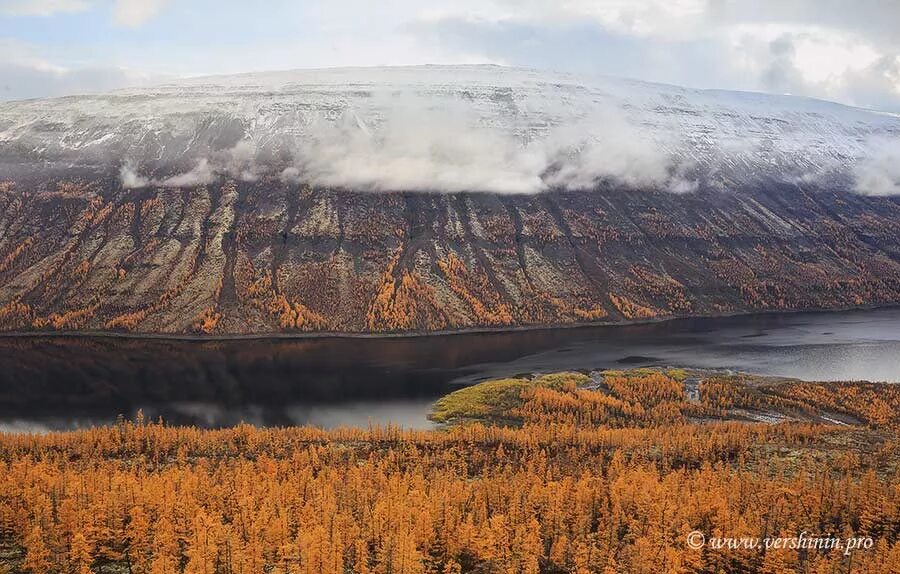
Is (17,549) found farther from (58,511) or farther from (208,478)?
(208,478)

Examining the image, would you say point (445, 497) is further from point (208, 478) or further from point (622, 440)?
point (622, 440)

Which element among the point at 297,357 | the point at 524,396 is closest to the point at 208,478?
the point at 524,396

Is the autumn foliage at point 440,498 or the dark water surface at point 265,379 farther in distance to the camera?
the dark water surface at point 265,379

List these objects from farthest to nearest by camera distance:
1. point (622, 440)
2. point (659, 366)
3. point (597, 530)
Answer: point (659, 366) < point (622, 440) < point (597, 530)

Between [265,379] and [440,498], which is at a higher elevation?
[440,498]

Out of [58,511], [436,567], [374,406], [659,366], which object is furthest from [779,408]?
[58,511]

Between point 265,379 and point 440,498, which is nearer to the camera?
point 440,498

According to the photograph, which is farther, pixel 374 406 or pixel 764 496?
pixel 374 406

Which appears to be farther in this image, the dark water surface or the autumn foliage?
the dark water surface

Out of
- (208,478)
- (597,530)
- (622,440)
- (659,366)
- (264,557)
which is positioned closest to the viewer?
(264,557)
